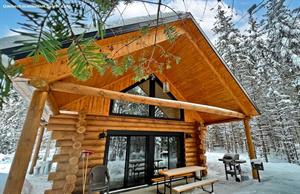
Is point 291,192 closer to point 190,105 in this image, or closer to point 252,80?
point 190,105

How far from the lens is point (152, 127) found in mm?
6609

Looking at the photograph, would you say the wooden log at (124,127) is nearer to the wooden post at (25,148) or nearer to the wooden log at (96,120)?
the wooden log at (96,120)

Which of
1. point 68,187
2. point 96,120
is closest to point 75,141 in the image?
point 96,120

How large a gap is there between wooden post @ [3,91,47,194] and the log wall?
2.37 m

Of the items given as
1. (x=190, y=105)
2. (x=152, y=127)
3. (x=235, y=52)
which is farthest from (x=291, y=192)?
(x=235, y=52)

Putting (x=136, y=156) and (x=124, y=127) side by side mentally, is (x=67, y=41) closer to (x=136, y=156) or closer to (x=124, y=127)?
(x=124, y=127)

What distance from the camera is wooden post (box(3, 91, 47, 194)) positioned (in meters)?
2.23

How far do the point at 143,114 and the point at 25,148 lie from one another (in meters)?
4.51

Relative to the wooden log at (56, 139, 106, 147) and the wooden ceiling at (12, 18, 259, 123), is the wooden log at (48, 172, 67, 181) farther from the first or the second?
the wooden ceiling at (12, 18, 259, 123)

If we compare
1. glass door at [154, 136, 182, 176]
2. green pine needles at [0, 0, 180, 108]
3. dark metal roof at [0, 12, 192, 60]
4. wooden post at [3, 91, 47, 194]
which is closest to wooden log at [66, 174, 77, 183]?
wooden post at [3, 91, 47, 194]

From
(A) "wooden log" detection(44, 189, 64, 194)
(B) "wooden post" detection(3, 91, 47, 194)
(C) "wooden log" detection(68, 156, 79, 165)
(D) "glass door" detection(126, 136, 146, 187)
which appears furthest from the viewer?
(D) "glass door" detection(126, 136, 146, 187)

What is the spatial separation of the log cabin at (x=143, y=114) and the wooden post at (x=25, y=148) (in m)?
0.45

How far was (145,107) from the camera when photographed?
22.1 feet

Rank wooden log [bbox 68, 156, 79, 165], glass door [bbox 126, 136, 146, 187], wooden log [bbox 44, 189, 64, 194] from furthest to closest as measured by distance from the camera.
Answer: glass door [bbox 126, 136, 146, 187] → wooden log [bbox 68, 156, 79, 165] → wooden log [bbox 44, 189, 64, 194]
